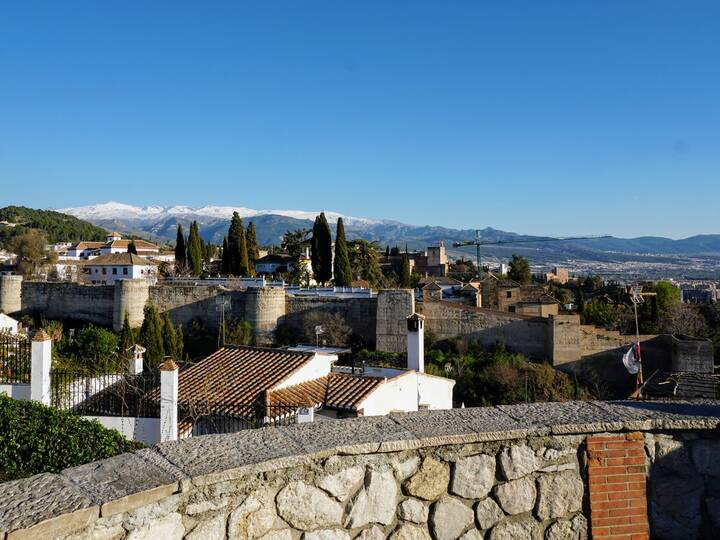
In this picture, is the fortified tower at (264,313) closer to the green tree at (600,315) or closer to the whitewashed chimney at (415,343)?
the whitewashed chimney at (415,343)

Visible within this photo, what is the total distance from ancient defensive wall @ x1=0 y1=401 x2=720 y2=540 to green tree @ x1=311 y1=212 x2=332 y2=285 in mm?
31810

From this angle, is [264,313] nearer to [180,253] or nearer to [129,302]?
[129,302]

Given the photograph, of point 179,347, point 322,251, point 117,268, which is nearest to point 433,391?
point 179,347

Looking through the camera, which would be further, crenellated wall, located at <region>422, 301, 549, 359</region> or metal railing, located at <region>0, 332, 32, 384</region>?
crenellated wall, located at <region>422, 301, 549, 359</region>

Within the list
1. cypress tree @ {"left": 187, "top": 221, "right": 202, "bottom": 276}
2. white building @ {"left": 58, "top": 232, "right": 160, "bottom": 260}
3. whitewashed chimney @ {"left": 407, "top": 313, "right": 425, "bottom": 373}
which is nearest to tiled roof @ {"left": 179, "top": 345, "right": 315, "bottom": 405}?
whitewashed chimney @ {"left": 407, "top": 313, "right": 425, "bottom": 373}

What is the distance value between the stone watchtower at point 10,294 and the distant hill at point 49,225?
5334 cm

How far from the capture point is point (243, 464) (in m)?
2.18

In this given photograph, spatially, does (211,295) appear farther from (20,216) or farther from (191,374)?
(20,216)

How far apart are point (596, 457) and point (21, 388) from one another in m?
9.37

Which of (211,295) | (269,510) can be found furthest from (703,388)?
(211,295)

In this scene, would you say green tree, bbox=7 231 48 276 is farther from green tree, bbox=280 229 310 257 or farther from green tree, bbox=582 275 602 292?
green tree, bbox=582 275 602 292

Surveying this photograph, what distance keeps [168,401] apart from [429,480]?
22.3ft

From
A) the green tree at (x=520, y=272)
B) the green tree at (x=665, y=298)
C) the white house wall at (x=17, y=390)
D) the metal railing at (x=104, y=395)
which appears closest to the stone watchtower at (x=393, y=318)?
the green tree at (x=665, y=298)

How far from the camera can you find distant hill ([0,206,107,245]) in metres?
89.5
